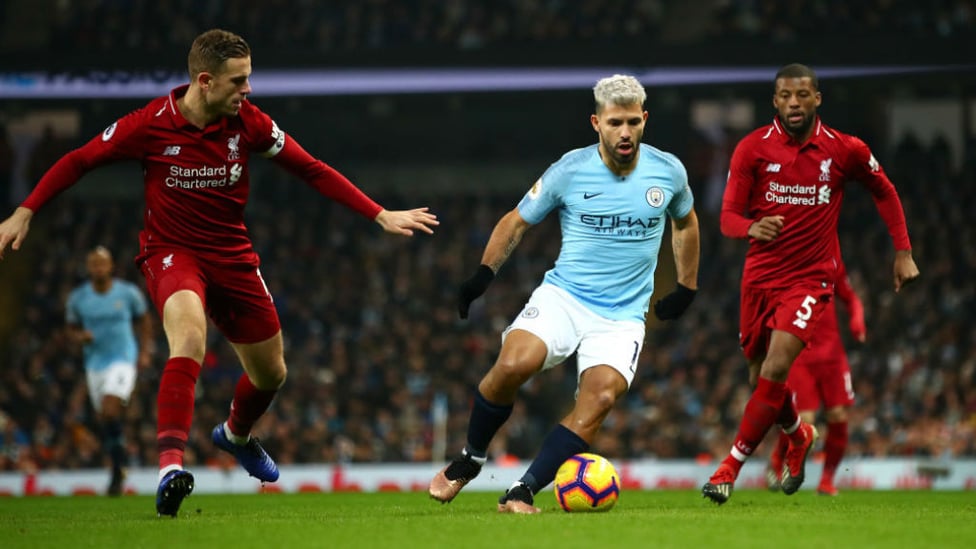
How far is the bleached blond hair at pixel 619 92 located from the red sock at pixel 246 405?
2.91 m

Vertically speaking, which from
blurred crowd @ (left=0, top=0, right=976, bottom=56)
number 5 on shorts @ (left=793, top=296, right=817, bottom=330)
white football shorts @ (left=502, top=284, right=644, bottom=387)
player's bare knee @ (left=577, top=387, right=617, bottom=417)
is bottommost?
player's bare knee @ (left=577, top=387, right=617, bottom=417)

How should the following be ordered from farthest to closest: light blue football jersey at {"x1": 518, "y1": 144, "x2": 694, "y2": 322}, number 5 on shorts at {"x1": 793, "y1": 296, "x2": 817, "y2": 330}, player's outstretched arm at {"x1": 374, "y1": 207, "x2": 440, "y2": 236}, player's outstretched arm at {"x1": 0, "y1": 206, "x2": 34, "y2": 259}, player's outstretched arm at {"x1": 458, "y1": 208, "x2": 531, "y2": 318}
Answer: number 5 on shorts at {"x1": 793, "y1": 296, "x2": 817, "y2": 330} < light blue football jersey at {"x1": 518, "y1": 144, "x2": 694, "y2": 322} < player's outstretched arm at {"x1": 374, "y1": 207, "x2": 440, "y2": 236} < player's outstretched arm at {"x1": 458, "y1": 208, "x2": 531, "y2": 318} < player's outstretched arm at {"x1": 0, "y1": 206, "x2": 34, "y2": 259}

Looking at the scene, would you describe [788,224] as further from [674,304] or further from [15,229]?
[15,229]

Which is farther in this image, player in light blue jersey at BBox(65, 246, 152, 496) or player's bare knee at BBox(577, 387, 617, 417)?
player in light blue jersey at BBox(65, 246, 152, 496)

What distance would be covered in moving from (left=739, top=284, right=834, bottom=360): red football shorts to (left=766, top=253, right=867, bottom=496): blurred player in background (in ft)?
7.80

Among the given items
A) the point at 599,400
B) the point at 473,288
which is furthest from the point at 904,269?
the point at 473,288

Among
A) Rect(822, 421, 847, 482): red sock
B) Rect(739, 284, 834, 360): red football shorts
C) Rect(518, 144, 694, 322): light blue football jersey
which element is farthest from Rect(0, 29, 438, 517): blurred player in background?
Rect(822, 421, 847, 482): red sock

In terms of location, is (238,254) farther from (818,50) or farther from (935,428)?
(818,50)

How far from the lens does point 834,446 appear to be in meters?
12.0

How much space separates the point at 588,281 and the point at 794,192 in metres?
1.94

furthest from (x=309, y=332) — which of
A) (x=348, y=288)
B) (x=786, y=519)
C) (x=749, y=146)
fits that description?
(x=786, y=519)

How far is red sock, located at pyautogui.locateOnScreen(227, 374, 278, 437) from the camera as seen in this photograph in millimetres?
9211

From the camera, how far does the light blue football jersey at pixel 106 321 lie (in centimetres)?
1389

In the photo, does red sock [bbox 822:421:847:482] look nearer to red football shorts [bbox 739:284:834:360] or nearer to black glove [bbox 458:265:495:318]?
red football shorts [bbox 739:284:834:360]
